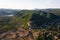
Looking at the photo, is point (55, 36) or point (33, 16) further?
point (33, 16)

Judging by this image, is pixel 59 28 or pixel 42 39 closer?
pixel 42 39

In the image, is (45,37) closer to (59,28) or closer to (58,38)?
(58,38)

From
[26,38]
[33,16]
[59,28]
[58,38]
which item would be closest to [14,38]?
[26,38]

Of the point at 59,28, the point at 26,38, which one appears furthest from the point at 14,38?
the point at 59,28

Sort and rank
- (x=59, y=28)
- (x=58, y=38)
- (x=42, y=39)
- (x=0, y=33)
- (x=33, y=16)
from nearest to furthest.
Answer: (x=42, y=39)
(x=58, y=38)
(x=0, y=33)
(x=59, y=28)
(x=33, y=16)

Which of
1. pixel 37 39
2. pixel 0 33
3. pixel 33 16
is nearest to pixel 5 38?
pixel 0 33

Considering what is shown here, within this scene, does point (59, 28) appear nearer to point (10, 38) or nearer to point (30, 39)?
point (30, 39)

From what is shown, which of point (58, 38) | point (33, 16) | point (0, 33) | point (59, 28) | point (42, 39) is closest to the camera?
point (42, 39)
